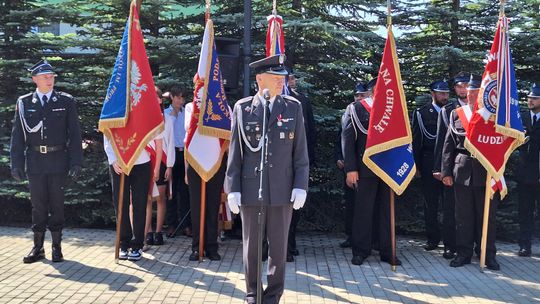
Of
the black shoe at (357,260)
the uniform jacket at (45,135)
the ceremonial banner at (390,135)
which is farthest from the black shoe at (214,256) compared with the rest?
the ceremonial banner at (390,135)

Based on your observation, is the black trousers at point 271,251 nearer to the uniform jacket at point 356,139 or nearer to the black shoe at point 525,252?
the uniform jacket at point 356,139

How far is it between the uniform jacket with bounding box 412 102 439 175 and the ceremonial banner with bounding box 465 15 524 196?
971 millimetres

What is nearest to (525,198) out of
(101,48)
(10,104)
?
(101,48)

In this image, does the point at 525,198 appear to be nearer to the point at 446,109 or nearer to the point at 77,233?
the point at 446,109

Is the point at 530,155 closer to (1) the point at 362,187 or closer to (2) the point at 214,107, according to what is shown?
(1) the point at 362,187

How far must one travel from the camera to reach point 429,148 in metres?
7.89

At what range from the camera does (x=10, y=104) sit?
9.66 metres

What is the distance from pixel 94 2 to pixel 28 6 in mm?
1295

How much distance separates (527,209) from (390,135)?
2.62 m

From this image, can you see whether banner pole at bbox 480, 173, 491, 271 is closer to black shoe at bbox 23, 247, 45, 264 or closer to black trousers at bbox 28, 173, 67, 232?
black trousers at bbox 28, 173, 67, 232

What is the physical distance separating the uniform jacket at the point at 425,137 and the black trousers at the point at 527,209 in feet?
4.52

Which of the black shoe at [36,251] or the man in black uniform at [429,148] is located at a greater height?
the man in black uniform at [429,148]

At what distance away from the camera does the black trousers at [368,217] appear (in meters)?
7.10

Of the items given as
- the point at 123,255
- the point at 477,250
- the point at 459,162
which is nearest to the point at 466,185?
the point at 459,162
